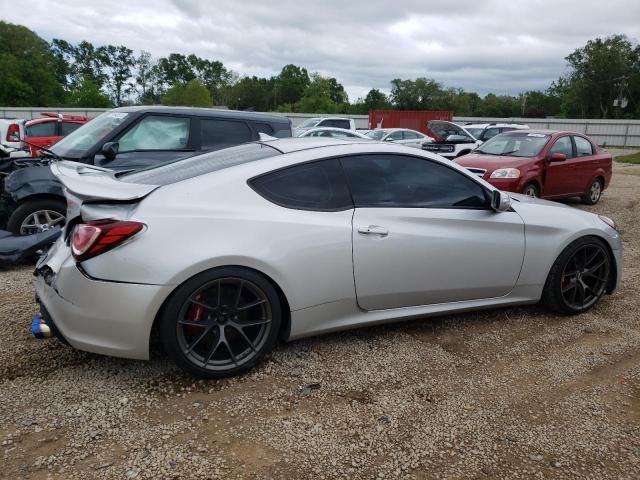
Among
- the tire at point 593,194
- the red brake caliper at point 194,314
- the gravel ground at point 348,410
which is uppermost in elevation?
the red brake caliper at point 194,314

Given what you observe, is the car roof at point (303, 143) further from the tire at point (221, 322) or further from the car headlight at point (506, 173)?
the car headlight at point (506, 173)

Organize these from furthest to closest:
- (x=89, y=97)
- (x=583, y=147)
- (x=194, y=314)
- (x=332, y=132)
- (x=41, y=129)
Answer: (x=89, y=97), (x=332, y=132), (x=41, y=129), (x=583, y=147), (x=194, y=314)

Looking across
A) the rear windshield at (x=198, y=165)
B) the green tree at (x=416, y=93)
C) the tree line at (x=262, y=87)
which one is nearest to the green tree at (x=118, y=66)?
the tree line at (x=262, y=87)

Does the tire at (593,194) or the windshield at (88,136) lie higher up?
the windshield at (88,136)

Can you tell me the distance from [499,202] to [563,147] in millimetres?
6934

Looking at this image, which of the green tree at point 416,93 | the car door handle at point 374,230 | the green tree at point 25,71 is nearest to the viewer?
the car door handle at point 374,230

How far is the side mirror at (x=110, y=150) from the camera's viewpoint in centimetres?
579

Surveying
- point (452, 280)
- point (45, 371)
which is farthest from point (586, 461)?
point (45, 371)

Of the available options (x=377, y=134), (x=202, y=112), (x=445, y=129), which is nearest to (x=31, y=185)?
(x=202, y=112)

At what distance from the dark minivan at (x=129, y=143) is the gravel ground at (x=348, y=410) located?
2.16m

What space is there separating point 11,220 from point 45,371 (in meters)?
3.20

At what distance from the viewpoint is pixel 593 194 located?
10.5m

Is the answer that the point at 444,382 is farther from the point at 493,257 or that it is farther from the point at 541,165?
the point at 541,165

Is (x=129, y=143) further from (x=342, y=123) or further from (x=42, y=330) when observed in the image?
(x=342, y=123)
